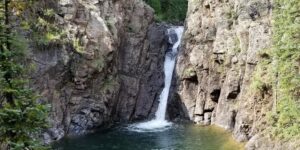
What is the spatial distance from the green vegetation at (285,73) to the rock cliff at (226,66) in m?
1.26

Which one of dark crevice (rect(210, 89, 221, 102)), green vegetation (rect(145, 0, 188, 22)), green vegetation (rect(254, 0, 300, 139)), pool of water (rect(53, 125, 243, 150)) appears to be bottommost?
pool of water (rect(53, 125, 243, 150))

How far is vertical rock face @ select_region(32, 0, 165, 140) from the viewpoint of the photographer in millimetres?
32688

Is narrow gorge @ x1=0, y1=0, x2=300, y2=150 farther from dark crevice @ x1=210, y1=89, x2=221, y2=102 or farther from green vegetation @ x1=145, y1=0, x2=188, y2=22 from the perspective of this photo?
green vegetation @ x1=145, y1=0, x2=188, y2=22

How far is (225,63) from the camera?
35.8m

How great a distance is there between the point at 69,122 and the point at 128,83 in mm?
8420

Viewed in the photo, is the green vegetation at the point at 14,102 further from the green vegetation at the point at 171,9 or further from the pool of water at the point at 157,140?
the green vegetation at the point at 171,9

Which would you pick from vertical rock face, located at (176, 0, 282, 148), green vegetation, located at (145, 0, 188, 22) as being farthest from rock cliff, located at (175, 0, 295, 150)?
green vegetation, located at (145, 0, 188, 22)

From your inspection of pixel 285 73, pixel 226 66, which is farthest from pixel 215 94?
pixel 285 73

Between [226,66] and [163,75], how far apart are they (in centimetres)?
901

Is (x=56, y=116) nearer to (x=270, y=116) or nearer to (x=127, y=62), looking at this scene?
(x=127, y=62)

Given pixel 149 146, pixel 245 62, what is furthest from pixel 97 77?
pixel 245 62

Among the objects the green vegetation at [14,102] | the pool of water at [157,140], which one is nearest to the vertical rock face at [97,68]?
the pool of water at [157,140]

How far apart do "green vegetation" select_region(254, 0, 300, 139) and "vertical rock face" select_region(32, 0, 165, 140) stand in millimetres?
13117

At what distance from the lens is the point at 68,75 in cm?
3381
